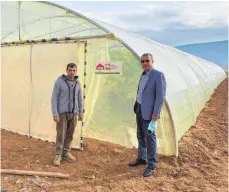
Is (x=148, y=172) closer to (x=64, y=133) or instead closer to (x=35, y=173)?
(x=64, y=133)

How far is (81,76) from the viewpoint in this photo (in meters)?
6.03

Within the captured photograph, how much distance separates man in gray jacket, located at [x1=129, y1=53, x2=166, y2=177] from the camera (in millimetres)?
4621

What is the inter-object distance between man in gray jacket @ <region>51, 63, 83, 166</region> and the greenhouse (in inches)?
27.5

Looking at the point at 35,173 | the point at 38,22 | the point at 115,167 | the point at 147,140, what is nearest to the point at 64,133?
the point at 35,173

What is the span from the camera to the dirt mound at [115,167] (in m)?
4.50

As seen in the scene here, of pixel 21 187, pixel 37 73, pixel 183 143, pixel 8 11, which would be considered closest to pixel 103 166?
pixel 21 187

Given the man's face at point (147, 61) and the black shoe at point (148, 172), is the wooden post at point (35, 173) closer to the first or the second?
the black shoe at point (148, 172)

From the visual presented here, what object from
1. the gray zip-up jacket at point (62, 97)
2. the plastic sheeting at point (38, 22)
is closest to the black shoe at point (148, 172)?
the gray zip-up jacket at point (62, 97)

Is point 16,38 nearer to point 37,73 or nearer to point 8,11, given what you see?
point 8,11

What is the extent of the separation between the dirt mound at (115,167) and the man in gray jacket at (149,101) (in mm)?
372

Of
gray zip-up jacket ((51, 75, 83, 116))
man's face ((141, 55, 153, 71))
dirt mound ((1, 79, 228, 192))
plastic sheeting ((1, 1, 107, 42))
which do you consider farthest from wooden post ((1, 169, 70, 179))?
plastic sheeting ((1, 1, 107, 42))

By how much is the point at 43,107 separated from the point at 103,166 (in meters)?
2.19

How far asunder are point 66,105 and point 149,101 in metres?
1.37

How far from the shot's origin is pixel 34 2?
7203 millimetres
